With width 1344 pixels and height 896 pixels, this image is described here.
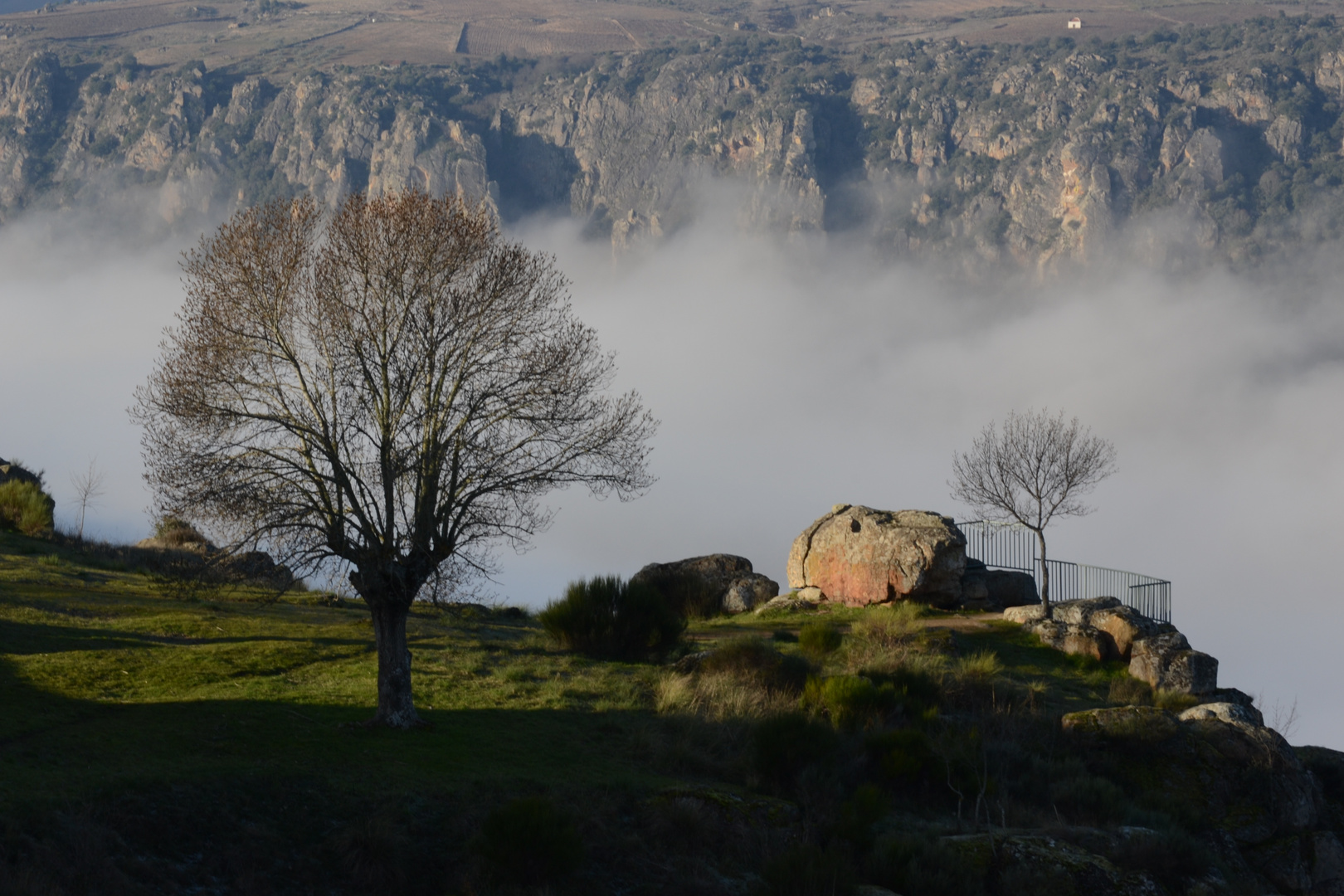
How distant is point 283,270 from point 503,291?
2911 millimetres

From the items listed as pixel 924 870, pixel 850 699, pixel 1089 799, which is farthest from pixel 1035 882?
pixel 850 699

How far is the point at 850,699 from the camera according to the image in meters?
18.6

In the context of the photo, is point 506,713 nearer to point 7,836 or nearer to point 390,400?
point 390,400

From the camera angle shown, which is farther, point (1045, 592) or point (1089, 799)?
point (1045, 592)

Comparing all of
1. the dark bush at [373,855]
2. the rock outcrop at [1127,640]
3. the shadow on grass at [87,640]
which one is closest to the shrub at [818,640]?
the rock outcrop at [1127,640]

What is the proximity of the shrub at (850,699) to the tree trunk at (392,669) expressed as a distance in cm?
694

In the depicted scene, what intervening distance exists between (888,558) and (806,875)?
19.4 meters

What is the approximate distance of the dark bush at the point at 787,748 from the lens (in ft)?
51.5

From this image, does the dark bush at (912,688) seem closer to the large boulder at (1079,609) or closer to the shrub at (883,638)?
the shrub at (883,638)

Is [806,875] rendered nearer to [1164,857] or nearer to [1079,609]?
[1164,857]

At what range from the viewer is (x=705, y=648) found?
23031 mm

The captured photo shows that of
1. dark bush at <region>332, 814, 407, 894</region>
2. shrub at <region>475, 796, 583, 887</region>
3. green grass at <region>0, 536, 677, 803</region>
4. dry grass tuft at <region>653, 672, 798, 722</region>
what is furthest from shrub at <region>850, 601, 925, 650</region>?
dark bush at <region>332, 814, 407, 894</region>

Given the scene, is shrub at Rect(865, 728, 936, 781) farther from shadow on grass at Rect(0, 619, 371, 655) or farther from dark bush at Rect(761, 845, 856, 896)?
shadow on grass at Rect(0, 619, 371, 655)

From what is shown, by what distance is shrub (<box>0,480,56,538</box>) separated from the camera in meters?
31.2
